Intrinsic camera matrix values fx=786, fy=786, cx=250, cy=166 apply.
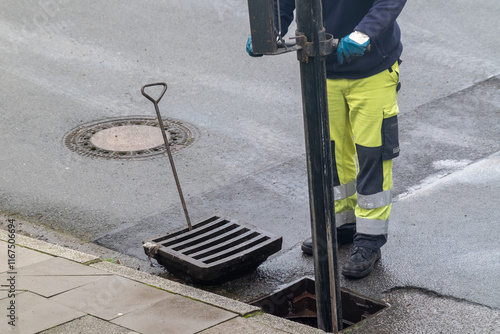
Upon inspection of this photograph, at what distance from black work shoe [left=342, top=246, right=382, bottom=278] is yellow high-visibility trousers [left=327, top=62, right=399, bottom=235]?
0.40 feet

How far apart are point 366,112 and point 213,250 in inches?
48.4

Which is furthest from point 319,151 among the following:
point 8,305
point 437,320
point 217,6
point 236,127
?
point 217,6

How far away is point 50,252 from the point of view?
15.7 ft

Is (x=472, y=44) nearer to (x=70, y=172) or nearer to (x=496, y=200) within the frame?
(x=496, y=200)

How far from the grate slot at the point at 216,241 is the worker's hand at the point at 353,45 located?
1.37 m

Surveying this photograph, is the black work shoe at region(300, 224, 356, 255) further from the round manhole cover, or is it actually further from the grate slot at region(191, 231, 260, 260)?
the round manhole cover

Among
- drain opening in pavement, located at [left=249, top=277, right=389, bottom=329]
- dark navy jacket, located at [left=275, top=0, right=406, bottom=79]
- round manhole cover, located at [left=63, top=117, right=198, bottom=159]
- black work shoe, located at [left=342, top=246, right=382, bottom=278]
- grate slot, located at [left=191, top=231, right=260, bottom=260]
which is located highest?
dark navy jacket, located at [left=275, top=0, right=406, bottom=79]

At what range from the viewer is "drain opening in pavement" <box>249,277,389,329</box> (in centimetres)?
434

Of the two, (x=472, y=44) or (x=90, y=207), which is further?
(x=472, y=44)

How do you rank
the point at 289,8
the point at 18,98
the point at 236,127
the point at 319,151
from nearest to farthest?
the point at 319,151, the point at 289,8, the point at 236,127, the point at 18,98

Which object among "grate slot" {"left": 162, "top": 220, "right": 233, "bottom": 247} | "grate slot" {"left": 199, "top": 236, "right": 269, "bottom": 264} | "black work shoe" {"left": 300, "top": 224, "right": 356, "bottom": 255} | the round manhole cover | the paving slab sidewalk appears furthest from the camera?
the round manhole cover

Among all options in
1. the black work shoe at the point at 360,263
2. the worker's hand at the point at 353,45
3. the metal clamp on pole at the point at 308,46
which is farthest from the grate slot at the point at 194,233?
the metal clamp on pole at the point at 308,46

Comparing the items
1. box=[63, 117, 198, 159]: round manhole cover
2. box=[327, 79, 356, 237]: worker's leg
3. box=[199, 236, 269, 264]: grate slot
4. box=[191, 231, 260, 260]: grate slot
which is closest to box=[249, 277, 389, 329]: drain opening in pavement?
box=[199, 236, 269, 264]: grate slot

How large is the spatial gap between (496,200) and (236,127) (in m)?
2.53
